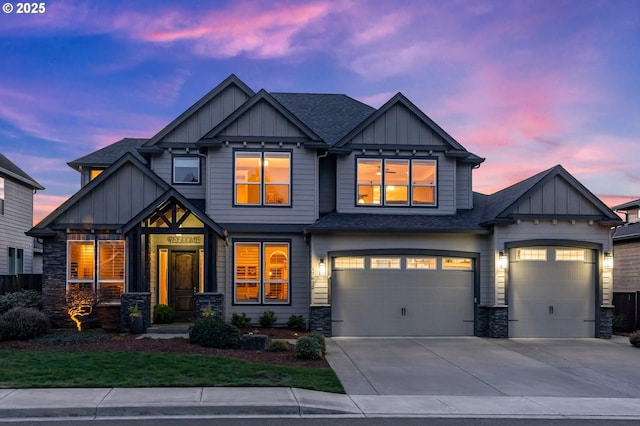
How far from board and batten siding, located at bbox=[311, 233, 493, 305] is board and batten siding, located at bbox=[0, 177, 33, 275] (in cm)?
1616

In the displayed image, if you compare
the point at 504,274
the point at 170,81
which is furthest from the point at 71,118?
the point at 504,274

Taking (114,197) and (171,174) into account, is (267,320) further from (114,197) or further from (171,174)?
(114,197)

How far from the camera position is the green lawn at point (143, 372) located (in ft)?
31.8

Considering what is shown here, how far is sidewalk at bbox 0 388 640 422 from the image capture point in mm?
8156

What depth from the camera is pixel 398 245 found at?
17781mm

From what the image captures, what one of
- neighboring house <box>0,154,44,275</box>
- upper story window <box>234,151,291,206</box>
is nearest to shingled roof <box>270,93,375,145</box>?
upper story window <box>234,151,291,206</box>

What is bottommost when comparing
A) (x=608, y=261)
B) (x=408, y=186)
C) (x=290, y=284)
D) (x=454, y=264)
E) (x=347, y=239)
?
(x=290, y=284)

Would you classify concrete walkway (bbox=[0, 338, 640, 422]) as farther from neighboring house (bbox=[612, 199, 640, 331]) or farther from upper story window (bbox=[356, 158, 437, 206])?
neighboring house (bbox=[612, 199, 640, 331])

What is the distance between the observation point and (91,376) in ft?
32.9

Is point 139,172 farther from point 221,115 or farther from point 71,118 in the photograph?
point 71,118

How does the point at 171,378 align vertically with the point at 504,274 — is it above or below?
below

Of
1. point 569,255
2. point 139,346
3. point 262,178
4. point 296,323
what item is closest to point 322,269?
point 296,323

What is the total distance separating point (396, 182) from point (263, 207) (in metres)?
4.71

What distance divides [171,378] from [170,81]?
15183mm
